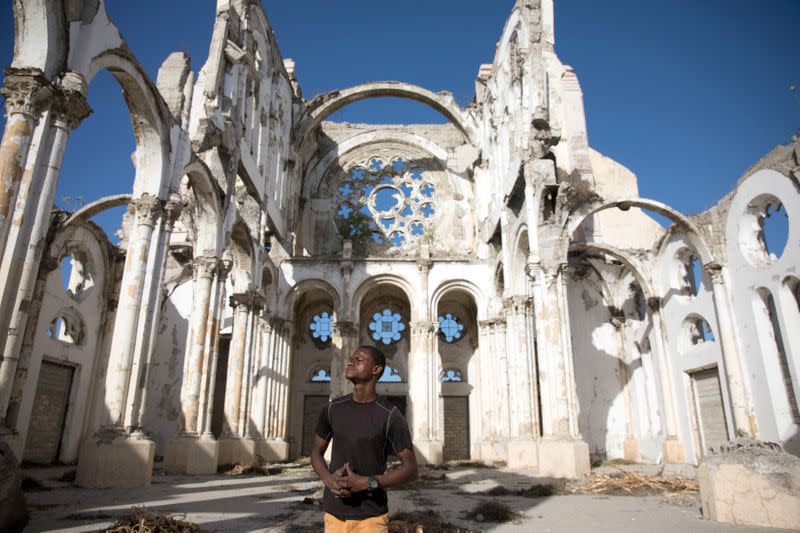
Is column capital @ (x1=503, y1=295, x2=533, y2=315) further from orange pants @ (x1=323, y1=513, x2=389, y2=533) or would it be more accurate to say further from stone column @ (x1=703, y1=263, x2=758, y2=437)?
orange pants @ (x1=323, y1=513, x2=389, y2=533)

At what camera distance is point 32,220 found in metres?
7.22

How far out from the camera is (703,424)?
49.4 ft

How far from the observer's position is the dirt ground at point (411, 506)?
535 centimetres

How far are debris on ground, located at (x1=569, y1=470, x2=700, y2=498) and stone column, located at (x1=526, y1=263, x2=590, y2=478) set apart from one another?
182cm

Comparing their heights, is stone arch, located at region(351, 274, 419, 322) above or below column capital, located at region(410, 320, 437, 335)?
above

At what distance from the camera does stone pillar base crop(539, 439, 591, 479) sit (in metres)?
11.5

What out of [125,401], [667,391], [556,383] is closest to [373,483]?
[125,401]

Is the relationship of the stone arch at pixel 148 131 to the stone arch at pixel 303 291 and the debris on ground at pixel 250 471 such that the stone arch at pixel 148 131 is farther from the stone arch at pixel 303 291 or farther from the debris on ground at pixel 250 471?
the stone arch at pixel 303 291

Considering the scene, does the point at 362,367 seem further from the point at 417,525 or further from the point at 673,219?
the point at 673,219

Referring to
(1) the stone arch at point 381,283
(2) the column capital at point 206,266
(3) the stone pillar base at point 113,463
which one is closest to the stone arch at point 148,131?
(2) the column capital at point 206,266

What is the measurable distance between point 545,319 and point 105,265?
14.4m

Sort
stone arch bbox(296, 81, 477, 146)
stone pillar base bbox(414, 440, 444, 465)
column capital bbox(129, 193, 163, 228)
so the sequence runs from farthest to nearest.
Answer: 1. stone arch bbox(296, 81, 477, 146)
2. stone pillar base bbox(414, 440, 444, 465)
3. column capital bbox(129, 193, 163, 228)

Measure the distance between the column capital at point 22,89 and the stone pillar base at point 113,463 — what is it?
5402 mm

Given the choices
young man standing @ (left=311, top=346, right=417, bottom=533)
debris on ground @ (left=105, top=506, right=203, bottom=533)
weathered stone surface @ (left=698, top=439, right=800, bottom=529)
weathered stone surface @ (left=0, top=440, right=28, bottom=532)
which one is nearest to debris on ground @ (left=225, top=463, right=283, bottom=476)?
debris on ground @ (left=105, top=506, right=203, bottom=533)
